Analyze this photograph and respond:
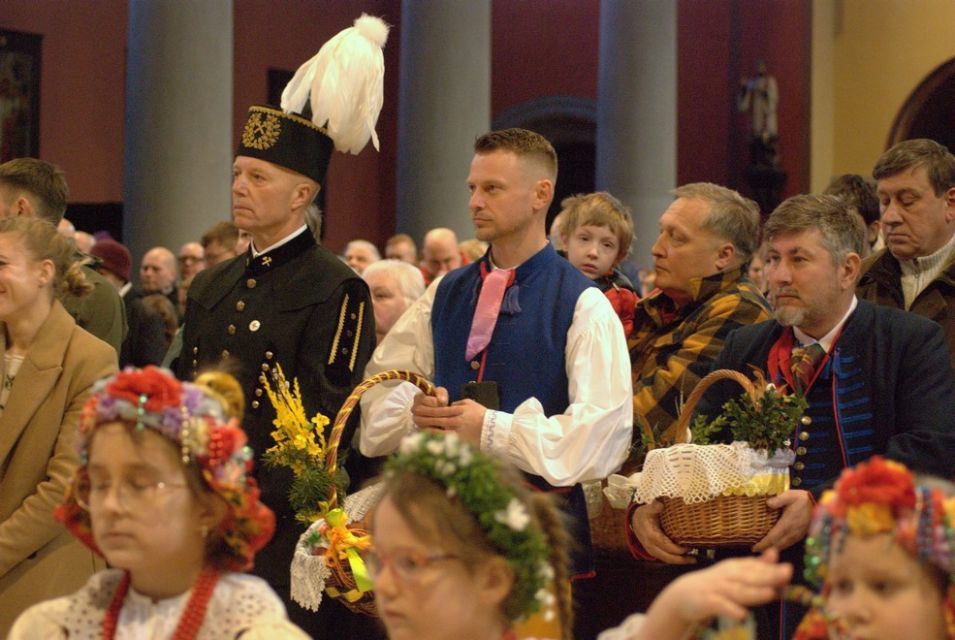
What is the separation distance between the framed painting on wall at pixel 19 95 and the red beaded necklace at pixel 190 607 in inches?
456

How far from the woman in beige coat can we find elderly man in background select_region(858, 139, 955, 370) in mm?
2410

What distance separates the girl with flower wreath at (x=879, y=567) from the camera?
86.7 inches

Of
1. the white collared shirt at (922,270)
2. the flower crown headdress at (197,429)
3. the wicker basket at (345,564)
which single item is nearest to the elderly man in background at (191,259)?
the white collared shirt at (922,270)

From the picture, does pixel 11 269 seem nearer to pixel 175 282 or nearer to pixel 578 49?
pixel 175 282

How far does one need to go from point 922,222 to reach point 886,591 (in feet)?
8.71

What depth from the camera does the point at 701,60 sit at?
17.4 metres

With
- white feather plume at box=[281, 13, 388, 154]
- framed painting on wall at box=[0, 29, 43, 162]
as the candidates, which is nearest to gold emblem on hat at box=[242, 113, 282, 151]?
white feather plume at box=[281, 13, 388, 154]

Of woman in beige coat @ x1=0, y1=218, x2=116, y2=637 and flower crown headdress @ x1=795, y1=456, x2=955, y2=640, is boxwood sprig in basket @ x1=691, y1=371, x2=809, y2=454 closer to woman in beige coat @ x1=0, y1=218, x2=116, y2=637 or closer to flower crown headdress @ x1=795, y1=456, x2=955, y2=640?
flower crown headdress @ x1=795, y1=456, x2=955, y2=640

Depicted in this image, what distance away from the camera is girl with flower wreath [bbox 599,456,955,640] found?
2203 mm

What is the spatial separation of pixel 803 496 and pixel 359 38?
1907 millimetres

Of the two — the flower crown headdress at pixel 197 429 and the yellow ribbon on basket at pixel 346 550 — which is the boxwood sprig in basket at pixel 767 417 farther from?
the flower crown headdress at pixel 197 429

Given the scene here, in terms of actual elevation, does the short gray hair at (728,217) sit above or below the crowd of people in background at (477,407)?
above

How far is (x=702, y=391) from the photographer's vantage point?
397 centimetres

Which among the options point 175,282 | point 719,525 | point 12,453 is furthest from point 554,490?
point 175,282
